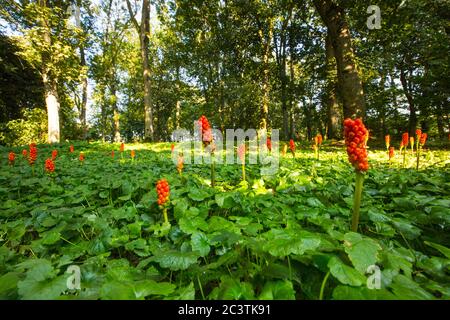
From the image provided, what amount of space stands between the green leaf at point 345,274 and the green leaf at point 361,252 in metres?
0.04

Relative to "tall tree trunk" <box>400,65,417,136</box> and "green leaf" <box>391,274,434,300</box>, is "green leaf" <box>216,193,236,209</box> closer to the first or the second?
"green leaf" <box>391,274,434,300</box>

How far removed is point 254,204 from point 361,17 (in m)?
13.0

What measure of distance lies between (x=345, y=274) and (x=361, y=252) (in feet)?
0.66

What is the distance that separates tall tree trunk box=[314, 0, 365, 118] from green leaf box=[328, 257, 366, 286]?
9879 millimetres

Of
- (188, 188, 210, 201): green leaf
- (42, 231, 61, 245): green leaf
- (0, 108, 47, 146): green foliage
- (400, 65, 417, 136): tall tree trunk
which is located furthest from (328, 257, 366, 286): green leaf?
(0, 108, 47, 146): green foliage

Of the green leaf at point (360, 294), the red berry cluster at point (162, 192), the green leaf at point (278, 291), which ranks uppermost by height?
the red berry cluster at point (162, 192)

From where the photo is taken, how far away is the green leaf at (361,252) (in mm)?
1307

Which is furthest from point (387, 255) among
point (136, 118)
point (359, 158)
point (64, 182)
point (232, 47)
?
point (136, 118)

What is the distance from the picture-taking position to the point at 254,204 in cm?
301

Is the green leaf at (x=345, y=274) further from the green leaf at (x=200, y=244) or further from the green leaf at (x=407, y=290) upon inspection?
the green leaf at (x=200, y=244)

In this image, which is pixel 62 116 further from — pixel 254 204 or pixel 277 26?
pixel 254 204

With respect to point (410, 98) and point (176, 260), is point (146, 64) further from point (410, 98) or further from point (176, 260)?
point (410, 98)

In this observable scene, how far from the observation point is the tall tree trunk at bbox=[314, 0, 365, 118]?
32.4 feet

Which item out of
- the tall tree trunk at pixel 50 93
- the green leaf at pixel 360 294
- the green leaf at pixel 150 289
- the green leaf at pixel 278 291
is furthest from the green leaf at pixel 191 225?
the tall tree trunk at pixel 50 93
